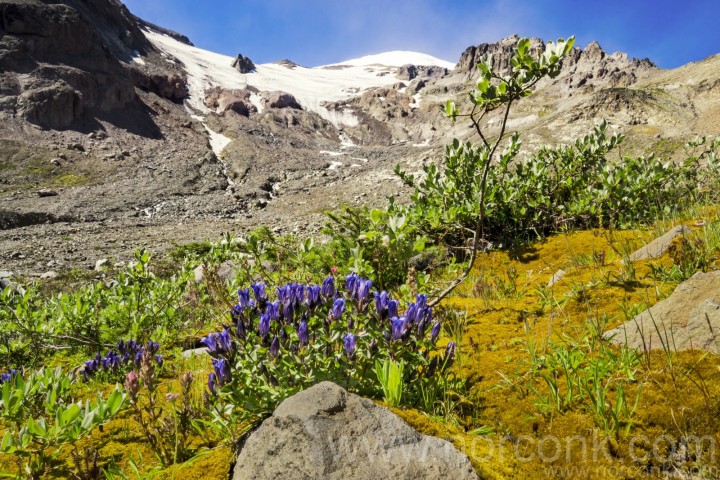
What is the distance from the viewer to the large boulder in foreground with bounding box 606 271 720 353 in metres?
2.46

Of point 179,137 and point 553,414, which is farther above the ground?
point 179,137

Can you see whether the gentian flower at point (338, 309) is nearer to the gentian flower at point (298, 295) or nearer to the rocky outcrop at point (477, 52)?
the gentian flower at point (298, 295)

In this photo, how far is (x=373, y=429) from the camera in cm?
195

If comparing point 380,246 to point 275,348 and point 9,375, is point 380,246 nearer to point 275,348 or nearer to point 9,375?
point 275,348

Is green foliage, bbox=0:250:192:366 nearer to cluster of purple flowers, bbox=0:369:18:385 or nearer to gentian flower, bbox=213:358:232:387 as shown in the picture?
cluster of purple flowers, bbox=0:369:18:385

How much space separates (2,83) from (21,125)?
6845mm

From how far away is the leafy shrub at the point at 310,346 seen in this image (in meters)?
2.29

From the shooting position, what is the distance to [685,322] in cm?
257

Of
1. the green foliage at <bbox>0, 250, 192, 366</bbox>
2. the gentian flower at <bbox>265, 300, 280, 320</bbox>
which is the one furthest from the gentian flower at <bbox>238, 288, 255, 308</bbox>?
the green foliage at <bbox>0, 250, 192, 366</bbox>

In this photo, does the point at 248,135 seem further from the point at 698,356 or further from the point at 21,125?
the point at 698,356

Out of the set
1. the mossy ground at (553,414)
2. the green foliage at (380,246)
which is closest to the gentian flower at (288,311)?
the mossy ground at (553,414)

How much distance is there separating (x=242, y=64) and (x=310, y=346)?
134 meters

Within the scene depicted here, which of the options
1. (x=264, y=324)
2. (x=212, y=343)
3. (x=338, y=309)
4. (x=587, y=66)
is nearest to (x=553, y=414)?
(x=338, y=309)

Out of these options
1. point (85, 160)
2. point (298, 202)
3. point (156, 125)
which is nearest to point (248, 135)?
point (156, 125)
